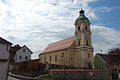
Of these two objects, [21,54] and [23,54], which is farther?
[23,54]

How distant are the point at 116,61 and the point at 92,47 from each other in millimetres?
12447

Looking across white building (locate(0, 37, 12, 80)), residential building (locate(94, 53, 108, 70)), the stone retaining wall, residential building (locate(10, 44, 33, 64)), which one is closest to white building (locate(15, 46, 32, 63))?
residential building (locate(10, 44, 33, 64))

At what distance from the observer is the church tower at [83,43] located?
5147 centimetres

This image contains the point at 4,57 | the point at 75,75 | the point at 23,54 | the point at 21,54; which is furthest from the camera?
the point at 23,54

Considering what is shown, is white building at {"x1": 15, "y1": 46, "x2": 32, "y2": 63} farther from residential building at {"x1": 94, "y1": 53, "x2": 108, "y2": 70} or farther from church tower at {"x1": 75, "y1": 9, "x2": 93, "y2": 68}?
residential building at {"x1": 94, "y1": 53, "x2": 108, "y2": 70}

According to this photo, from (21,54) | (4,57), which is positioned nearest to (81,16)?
(21,54)

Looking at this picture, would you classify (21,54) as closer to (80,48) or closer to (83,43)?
(80,48)

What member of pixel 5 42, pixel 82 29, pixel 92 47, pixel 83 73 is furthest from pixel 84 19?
pixel 5 42

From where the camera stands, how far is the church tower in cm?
5147

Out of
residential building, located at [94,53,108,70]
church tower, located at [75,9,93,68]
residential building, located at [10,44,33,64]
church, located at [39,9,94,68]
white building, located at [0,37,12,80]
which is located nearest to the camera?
white building, located at [0,37,12,80]

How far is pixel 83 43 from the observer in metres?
52.0

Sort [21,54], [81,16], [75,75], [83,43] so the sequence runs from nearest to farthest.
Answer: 1. [75,75]
2. [83,43]
3. [81,16]
4. [21,54]

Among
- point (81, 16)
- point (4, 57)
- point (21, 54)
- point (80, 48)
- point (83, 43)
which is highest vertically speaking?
point (81, 16)

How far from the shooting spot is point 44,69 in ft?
130
